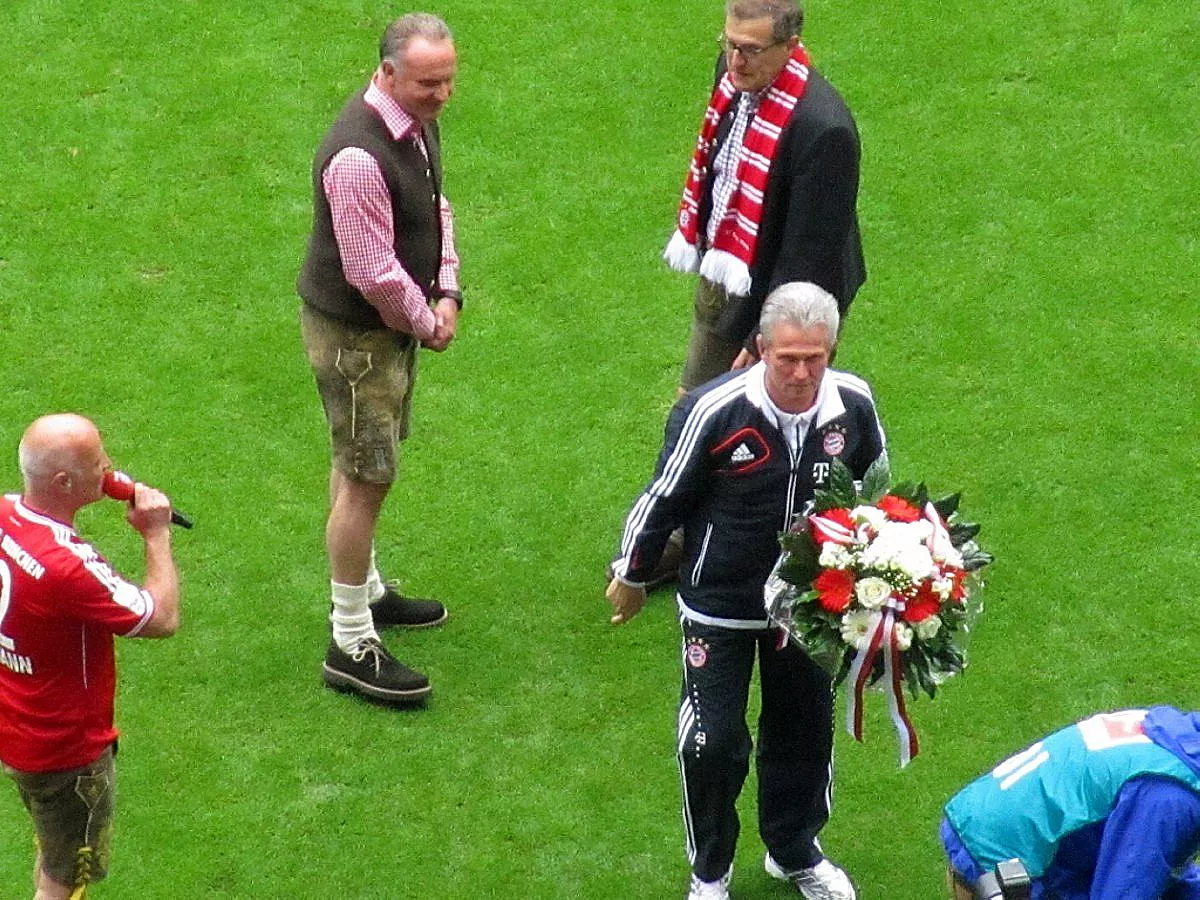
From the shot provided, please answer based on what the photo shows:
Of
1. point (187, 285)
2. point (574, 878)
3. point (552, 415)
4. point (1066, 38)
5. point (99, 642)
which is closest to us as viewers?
point (99, 642)

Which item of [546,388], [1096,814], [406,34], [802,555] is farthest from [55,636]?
[546,388]

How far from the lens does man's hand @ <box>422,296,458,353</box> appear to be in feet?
20.1

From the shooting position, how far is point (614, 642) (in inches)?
264

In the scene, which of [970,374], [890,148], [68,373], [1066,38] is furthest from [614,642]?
[1066,38]

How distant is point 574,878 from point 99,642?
173 cm

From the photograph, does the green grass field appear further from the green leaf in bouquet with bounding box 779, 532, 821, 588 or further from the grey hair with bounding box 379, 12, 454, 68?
the grey hair with bounding box 379, 12, 454, 68

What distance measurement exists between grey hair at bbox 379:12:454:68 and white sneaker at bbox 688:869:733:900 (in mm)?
2672

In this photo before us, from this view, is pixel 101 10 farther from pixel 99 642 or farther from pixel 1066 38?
pixel 99 642

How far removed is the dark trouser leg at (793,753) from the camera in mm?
5410

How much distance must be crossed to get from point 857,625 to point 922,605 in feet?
0.58

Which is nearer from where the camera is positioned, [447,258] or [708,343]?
[447,258]

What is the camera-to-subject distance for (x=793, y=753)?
5.57 metres

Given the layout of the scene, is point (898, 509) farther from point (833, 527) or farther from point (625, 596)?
point (625, 596)

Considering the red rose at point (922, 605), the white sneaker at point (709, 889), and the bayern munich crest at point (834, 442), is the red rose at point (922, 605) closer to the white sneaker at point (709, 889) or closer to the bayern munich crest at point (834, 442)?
the bayern munich crest at point (834, 442)
